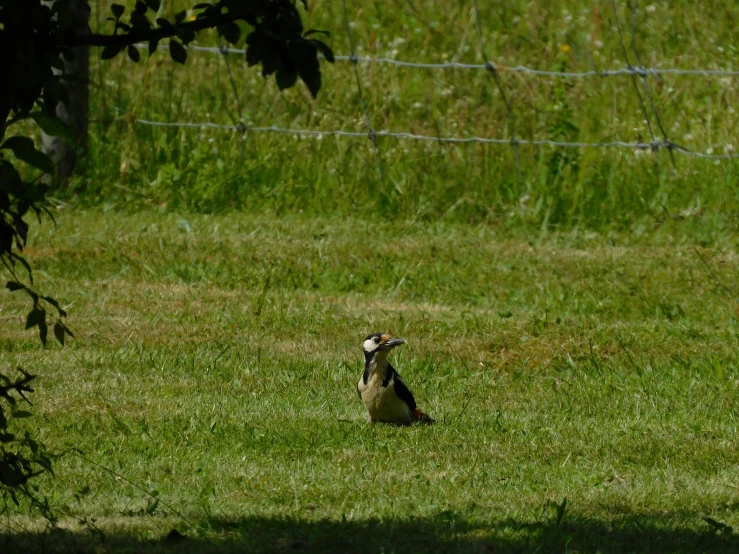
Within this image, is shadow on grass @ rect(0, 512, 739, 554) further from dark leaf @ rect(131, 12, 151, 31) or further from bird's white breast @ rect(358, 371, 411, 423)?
dark leaf @ rect(131, 12, 151, 31)

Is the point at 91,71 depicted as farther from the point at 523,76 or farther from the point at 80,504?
the point at 80,504

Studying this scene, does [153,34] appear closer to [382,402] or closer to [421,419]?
[382,402]

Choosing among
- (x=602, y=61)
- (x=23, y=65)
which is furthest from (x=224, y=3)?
(x=602, y=61)

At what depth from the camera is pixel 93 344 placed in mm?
8320

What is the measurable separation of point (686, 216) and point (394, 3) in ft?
18.0

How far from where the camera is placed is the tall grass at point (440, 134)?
11555 millimetres

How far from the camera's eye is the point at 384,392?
662cm

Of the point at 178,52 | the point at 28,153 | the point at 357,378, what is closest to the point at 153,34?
the point at 178,52

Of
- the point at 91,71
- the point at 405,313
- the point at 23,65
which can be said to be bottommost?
the point at 405,313

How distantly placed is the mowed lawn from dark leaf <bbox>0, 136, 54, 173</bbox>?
144cm

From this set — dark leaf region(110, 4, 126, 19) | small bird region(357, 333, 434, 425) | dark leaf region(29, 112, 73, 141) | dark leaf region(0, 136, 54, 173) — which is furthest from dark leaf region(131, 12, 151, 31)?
small bird region(357, 333, 434, 425)

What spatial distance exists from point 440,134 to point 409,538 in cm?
798

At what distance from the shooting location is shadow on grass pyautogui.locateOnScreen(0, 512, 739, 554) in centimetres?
469

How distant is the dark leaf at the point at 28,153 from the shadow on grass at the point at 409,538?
4.52ft
